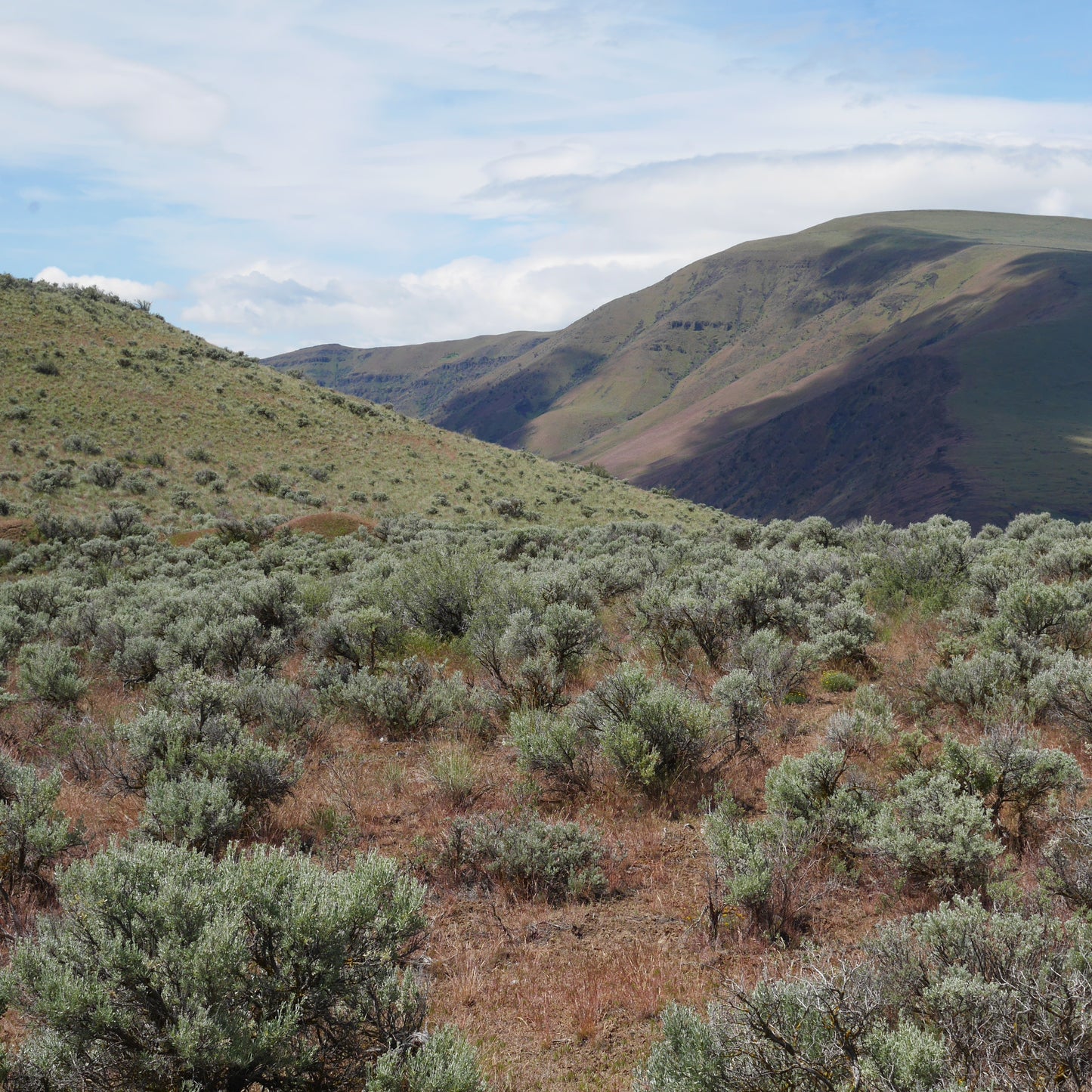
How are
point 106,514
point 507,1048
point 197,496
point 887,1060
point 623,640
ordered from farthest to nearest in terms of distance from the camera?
point 197,496
point 106,514
point 623,640
point 507,1048
point 887,1060

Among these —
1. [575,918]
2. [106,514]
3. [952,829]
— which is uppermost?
[106,514]

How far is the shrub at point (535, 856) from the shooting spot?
16.2ft

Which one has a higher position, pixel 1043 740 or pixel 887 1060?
pixel 887 1060

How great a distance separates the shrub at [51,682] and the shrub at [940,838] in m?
8.99

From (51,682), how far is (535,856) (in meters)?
6.98

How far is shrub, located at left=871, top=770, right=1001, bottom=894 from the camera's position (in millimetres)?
4359

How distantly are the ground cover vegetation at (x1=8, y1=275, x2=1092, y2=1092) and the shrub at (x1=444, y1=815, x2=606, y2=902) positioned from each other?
0.09ft

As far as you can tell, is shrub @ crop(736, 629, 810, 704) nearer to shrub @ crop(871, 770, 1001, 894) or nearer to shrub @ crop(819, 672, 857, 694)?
shrub @ crop(819, 672, 857, 694)

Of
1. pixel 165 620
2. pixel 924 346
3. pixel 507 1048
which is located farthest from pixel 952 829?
pixel 924 346

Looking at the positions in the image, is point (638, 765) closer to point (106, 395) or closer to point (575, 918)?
point (575, 918)

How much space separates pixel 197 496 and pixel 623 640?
103 ft

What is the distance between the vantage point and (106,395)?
42094 mm

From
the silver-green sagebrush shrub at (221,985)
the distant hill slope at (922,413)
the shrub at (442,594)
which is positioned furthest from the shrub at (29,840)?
the distant hill slope at (922,413)

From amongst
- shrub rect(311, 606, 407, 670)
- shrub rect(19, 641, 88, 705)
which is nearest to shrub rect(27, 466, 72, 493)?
shrub rect(19, 641, 88, 705)
